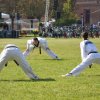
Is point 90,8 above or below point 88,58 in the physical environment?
below

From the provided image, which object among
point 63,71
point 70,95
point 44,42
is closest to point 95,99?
point 70,95

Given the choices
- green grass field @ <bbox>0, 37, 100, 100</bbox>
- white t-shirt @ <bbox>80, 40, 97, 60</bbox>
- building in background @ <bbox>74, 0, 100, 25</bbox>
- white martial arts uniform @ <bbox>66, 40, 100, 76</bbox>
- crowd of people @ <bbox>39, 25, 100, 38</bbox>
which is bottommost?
crowd of people @ <bbox>39, 25, 100, 38</bbox>

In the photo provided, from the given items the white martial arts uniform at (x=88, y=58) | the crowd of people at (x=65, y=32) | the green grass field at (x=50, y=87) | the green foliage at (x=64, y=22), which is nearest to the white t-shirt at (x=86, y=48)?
the white martial arts uniform at (x=88, y=58)

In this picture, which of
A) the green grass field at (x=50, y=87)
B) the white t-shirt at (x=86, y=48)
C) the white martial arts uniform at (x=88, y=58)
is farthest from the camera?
the white t-shirt at (x=86, y=48)

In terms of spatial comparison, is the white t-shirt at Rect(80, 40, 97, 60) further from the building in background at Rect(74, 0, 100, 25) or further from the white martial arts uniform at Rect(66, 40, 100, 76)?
the building in background at Rect(74, 0, 100, 25)

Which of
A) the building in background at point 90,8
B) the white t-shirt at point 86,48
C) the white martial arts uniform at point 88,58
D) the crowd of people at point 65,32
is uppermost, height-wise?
the white t-shirt at point 86,48

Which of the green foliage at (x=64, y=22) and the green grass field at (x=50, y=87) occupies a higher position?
the green grass field at (x=50, y=87)

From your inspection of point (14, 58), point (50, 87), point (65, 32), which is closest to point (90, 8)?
point (65, 32)

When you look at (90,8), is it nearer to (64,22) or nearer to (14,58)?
(64,22)

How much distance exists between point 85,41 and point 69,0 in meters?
83.7

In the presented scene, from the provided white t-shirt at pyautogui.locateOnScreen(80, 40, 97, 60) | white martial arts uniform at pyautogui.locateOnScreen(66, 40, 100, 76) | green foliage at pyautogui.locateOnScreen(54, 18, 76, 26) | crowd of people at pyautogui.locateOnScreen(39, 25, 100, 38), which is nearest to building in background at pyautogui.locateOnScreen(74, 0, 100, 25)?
green foliage at pyautogui.locateOnScreen(54, 18, 76, 26)

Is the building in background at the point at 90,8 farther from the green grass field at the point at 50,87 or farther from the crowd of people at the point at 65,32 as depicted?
the green grass field at the point at 50,87

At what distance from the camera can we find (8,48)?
16.4 m

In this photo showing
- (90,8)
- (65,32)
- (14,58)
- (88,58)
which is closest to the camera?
(14,58)
